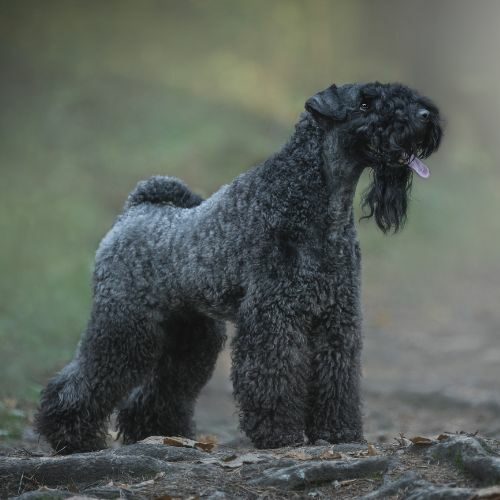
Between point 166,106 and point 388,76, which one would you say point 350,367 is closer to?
point 166,106

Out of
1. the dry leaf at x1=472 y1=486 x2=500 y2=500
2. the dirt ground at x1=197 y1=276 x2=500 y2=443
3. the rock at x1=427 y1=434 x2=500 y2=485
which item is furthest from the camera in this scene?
the dirt ground at x1=197 y1=276 x2=500 y2=443

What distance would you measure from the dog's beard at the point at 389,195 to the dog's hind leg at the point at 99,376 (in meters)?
2.04

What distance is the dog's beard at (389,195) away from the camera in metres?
6.36

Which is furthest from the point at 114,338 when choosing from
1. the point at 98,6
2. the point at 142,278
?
the point at 98,6

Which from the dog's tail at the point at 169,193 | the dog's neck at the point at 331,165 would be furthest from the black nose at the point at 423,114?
the dog's tail at the point at 169,193

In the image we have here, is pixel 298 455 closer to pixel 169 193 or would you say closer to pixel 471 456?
pixel 471 456

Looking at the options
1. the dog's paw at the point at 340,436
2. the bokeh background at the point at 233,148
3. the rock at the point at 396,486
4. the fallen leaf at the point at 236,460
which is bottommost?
the rock at the point at 396,486

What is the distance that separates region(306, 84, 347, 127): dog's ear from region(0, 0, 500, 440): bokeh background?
14.5ft

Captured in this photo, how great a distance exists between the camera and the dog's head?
19.8 ft

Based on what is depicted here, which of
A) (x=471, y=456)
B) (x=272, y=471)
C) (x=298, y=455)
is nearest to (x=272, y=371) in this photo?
(x=298, y=455)

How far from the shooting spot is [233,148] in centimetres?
2189

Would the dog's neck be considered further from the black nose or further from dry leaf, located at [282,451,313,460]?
dry leaf, located at [282,451,313,460]

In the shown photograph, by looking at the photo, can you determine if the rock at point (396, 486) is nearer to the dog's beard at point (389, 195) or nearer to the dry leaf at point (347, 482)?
the dry leaf at point (347, 482)

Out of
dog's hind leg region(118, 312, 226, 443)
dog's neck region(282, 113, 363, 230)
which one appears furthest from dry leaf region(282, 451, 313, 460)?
dog's hind leg region(118, 312, 226, 443)
